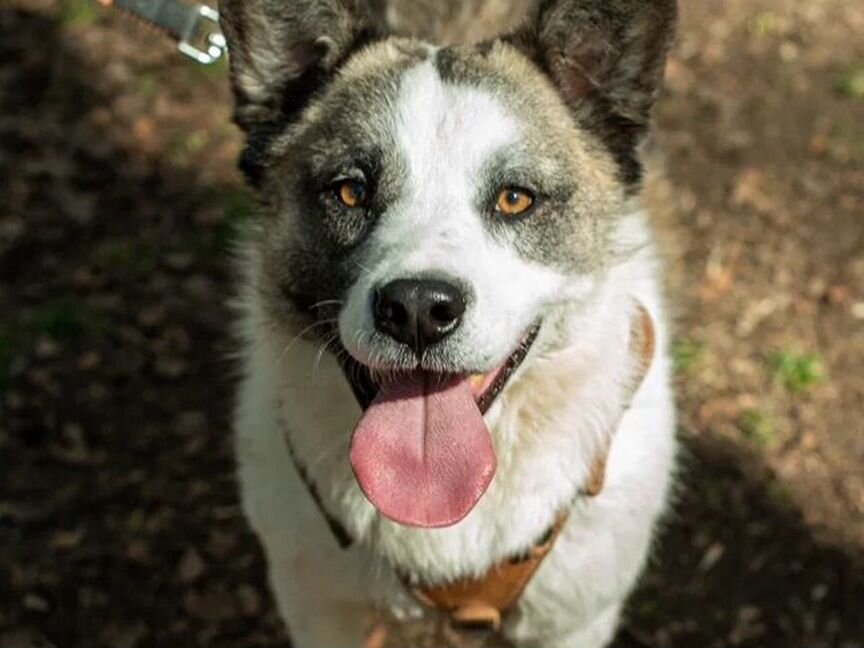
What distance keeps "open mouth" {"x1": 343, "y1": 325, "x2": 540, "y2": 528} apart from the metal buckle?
51.3 inches

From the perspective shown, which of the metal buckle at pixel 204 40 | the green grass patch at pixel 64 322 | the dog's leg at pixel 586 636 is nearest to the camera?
the dog's leg at pixel 586 636

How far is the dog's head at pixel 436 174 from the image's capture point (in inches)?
118

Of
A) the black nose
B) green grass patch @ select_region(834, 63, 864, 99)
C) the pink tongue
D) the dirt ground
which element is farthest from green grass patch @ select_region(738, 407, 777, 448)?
the black nose

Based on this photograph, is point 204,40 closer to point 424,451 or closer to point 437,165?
point 437,165

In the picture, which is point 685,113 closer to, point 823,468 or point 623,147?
point 823,468

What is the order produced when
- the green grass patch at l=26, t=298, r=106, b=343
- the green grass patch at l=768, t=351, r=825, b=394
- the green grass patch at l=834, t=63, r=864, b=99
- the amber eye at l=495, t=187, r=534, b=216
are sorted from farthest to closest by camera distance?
the green grass patch at l=834, t=63, r=864, b=99
the green grass patch at l=26, t=298, r=106, b=343
the green grass patch at l=768, t=351, r=825, b=394
the amber eye at l=495, t=187, r=534, b=216

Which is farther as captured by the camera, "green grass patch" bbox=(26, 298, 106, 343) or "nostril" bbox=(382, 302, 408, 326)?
"green grass patch" bbox=(26, 298, 106, 343)

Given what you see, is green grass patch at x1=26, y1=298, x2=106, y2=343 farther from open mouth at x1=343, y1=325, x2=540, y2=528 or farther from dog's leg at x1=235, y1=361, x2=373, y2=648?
open mouth at x1=343, y1=325, x2=540, y2=528

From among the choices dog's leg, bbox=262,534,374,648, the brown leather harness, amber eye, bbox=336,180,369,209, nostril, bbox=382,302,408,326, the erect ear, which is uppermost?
the erect ear

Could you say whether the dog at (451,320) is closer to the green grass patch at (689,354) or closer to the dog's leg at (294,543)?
the dog's leg at (294,543)

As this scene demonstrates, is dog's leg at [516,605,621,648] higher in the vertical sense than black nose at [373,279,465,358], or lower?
lower

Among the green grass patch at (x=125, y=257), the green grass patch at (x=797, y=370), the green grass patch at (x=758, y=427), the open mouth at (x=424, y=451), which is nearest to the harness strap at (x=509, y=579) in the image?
the open mouth at (x=424, y=451)

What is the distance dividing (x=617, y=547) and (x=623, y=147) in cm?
104

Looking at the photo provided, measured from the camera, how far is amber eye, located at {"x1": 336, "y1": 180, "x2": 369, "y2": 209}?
3.21 metres
